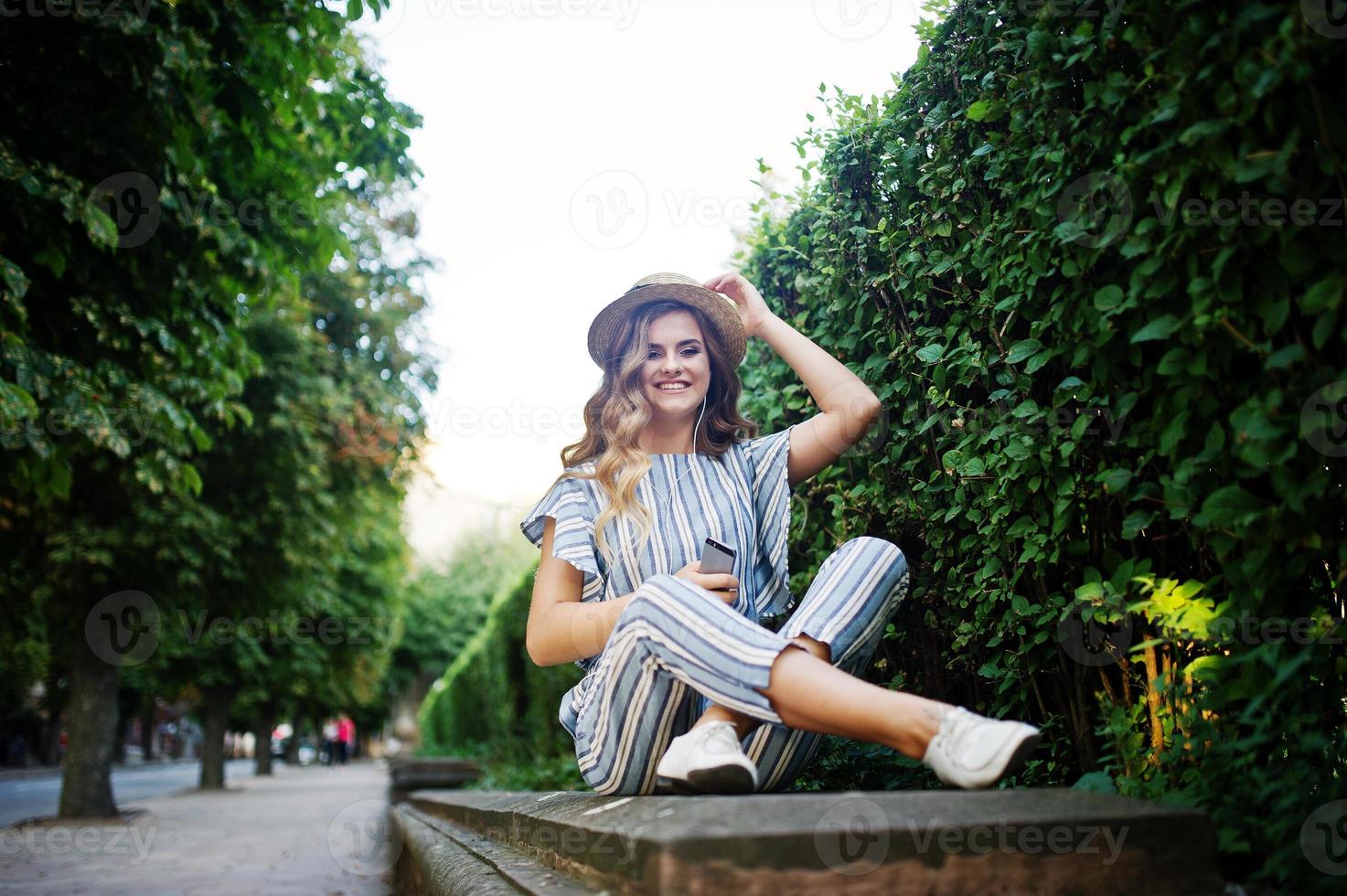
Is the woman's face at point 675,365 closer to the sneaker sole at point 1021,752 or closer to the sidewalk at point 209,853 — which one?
the sneaker sole at point 1021,752

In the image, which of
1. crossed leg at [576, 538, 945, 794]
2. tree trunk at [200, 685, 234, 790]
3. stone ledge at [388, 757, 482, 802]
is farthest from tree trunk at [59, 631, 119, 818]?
crossed leg at [576, 538, 945, 794]

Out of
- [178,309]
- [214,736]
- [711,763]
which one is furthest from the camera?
[214,736]

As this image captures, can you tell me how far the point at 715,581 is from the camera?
8.43 ft

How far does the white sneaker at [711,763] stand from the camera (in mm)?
2180

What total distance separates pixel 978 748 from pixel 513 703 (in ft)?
37.3

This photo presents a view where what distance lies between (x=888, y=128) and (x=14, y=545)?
12.9 m

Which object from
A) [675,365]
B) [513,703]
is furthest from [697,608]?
[513,703]

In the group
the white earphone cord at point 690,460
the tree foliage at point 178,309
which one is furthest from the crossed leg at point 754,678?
the tree foliage at point 178,309

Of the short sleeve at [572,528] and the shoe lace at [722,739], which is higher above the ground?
the short sleeve at [572,528]

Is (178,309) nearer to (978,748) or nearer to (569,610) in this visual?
(569,610)

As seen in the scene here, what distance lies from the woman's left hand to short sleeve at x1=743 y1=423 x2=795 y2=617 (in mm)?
411

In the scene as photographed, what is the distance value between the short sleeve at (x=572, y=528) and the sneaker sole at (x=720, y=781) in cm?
76

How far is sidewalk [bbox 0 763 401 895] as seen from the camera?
7184 mm

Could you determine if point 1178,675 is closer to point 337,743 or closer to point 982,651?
point 982,651
